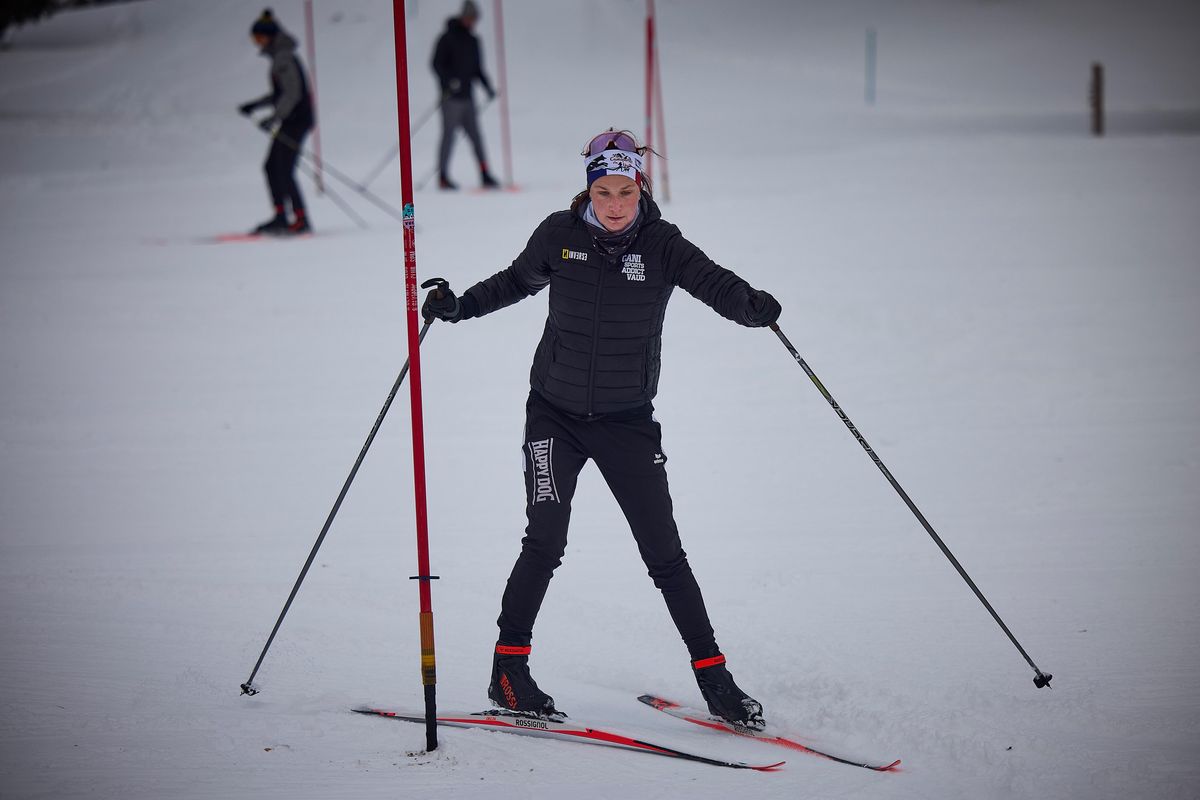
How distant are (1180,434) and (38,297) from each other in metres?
7.41

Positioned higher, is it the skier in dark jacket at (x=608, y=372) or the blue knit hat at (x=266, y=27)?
the blue knit hat at (x=266, y=27)

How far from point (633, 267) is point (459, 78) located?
28.8 feet

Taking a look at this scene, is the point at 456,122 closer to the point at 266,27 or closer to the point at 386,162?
the point at 266,27

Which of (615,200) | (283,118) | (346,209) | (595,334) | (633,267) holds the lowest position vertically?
(595,334)

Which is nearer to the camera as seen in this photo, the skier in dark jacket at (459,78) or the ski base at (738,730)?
the ski base at (738,730)

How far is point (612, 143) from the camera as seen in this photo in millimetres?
2947

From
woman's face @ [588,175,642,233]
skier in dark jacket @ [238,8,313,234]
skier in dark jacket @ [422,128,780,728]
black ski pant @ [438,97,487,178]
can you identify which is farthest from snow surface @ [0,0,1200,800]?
woman's face @ [588,175,642,233]

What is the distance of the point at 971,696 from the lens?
10.5 ft

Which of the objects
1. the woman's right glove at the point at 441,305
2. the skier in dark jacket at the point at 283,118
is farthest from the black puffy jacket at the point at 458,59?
the woman's right glove at the point at 441,305

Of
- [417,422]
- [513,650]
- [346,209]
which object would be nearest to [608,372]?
[417,422]

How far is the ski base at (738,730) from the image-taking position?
9.26 feet

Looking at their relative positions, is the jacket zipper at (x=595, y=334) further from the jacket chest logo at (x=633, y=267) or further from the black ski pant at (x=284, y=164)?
the black ski pant at (x=284, y=164)

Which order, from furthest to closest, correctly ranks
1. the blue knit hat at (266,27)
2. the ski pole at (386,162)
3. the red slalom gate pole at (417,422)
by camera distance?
the ski pole at (386,162)
the blue knit hat at (266,27)
the red slalom gate pole at (417,422)

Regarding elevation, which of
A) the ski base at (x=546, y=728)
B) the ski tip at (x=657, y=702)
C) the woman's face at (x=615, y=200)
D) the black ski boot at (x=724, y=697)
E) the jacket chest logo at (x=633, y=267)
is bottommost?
the ski tip at (x=657, y=702)
